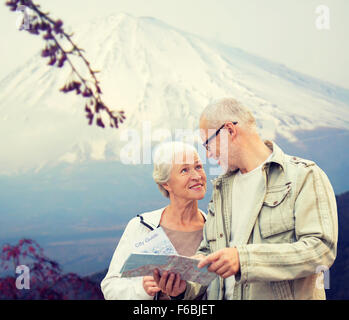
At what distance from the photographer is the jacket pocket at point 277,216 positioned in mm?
1676

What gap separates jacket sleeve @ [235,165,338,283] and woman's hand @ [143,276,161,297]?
409mm

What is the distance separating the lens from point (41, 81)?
165 inches

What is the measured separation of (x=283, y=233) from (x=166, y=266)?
42 centimetres

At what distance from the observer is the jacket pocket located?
1676 mm

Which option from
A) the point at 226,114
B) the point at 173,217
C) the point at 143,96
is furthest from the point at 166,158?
the point at 143,96

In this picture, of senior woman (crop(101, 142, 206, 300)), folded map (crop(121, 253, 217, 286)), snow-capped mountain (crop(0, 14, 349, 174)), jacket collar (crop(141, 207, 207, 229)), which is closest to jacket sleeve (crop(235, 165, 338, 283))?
folded map (crop(121, 253, 217, 286))

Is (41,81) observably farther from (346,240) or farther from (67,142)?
(346,240)

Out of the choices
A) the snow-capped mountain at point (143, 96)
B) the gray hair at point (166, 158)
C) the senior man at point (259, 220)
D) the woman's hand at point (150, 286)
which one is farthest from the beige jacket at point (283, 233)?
the snow-capped mountain at point (143, 96)

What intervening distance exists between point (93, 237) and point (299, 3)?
2371 millimetres

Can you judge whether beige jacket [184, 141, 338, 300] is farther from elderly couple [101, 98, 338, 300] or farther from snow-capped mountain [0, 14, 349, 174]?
snow-capped mountain [0, 14, 349, 174]
